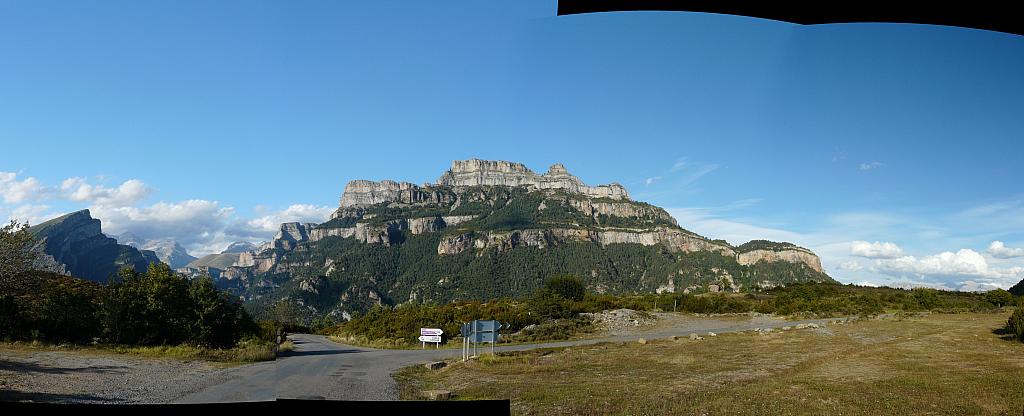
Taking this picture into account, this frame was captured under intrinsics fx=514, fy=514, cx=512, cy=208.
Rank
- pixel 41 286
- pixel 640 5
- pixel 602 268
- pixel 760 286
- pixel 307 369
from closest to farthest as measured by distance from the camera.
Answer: pixel 640 5 < pixel 307 369 < pixel 41 286 < pixel 760 286 < pixel 602 268

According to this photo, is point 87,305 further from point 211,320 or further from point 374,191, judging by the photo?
point 211,320

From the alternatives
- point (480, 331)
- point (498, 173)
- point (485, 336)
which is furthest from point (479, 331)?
point (498, 173)

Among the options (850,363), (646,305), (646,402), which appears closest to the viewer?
(646,402)

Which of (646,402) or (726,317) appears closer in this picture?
(646,402)

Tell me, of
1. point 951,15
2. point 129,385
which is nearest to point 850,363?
point 951,15

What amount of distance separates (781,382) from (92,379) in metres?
12.5

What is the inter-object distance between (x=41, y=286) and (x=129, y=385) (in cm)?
201

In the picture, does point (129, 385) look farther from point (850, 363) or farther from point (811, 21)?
point (850, 363)

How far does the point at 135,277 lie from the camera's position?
4656mm

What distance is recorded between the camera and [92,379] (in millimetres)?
2336

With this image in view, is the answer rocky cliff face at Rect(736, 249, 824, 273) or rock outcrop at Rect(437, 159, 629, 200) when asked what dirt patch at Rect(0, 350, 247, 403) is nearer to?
rock outcrop at Rect(437, 159, 629, 200)

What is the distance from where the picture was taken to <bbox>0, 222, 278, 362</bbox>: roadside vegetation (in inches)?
125

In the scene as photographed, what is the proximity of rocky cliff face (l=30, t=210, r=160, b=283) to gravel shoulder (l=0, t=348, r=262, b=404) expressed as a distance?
1206 millimetres

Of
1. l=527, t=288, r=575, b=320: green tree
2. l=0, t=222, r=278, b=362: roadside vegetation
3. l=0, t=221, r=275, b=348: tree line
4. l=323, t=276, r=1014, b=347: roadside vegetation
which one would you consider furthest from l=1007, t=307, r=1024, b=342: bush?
l=527, t=288, r=575, b=320: green tree
